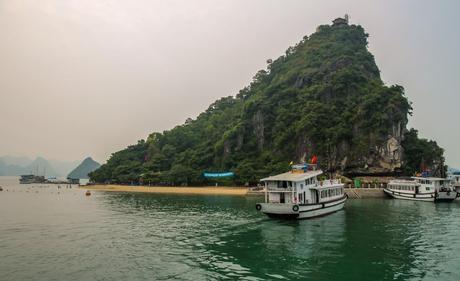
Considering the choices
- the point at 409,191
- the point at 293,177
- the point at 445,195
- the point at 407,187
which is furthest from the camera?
the point at 407,187

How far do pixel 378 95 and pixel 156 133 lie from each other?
302 feet

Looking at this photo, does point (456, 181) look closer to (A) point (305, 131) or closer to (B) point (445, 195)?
(B) point (445, 195)

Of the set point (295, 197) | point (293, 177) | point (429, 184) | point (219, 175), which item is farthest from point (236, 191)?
point (295, 197)

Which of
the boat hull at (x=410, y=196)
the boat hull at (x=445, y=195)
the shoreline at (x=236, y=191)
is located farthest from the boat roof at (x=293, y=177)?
the shoreline at (x=236, y=191)

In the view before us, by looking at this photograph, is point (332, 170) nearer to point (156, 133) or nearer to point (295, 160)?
point (295, 160)

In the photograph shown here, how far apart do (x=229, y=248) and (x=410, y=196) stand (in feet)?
183

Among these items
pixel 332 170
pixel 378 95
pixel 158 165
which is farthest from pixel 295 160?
pixel 158 165

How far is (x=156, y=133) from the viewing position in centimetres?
15338

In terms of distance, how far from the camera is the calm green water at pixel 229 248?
20.5m

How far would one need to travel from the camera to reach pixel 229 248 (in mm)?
26672

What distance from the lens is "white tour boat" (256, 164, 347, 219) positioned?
40031mm

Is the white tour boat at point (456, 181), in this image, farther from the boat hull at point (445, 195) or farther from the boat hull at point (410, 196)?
the boat hull at point (445, 195)

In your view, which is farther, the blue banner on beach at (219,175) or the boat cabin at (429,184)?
the blue banner on beach at (219,175)

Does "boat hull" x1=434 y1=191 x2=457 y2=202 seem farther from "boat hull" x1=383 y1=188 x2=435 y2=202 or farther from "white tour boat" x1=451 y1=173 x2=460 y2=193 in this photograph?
"white tour boat" x1=451 y1=173 x2=460 y2=193
